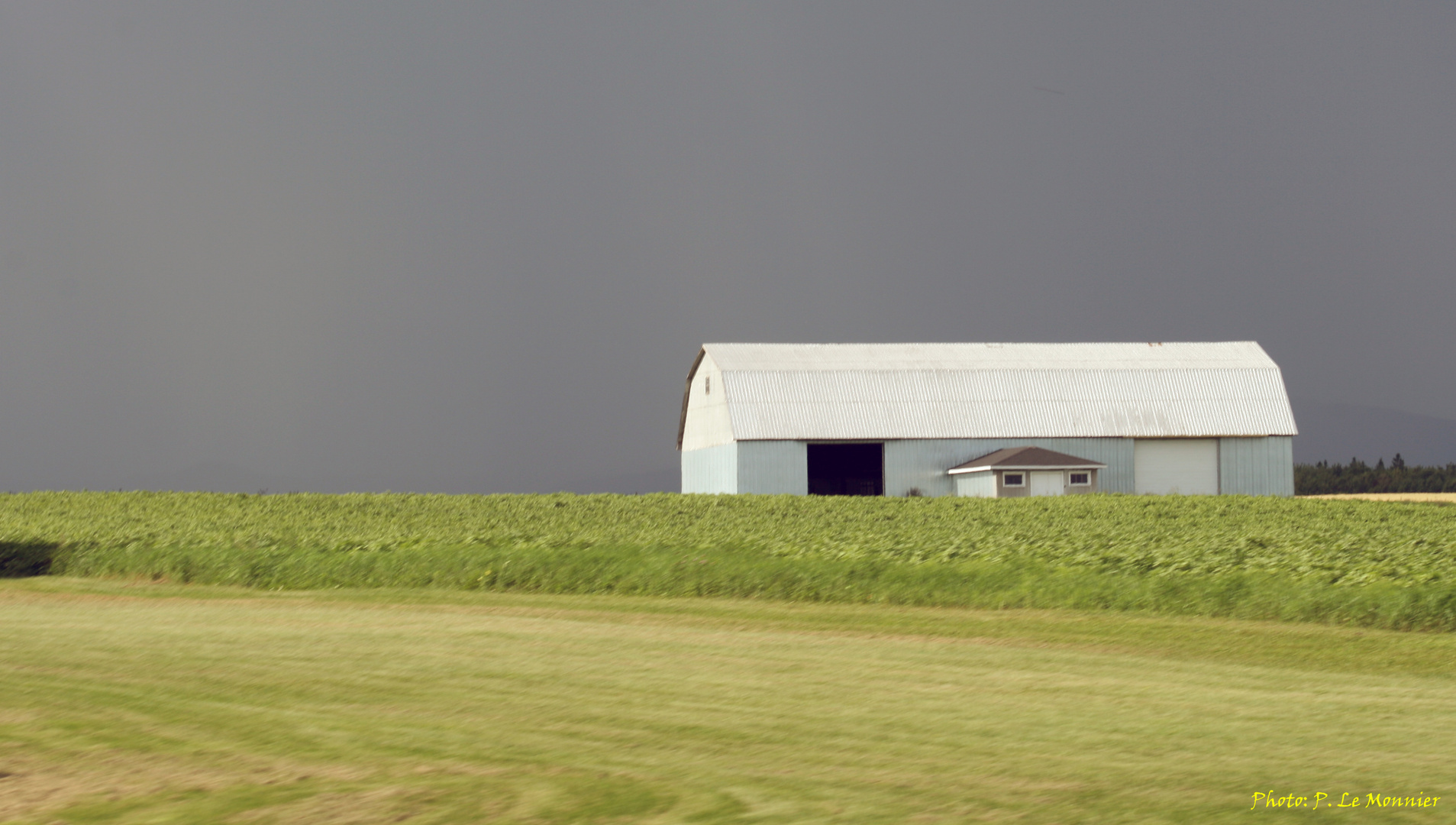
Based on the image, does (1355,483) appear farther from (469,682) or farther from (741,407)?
(469,682)

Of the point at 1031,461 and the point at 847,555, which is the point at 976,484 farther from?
the point at 847,555

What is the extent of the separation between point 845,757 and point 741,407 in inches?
1723

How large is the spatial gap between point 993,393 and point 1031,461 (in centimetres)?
513

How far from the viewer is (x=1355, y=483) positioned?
8619cm

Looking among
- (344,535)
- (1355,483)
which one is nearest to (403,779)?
(344,535)

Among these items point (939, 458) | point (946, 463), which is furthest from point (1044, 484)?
point (939, 458)

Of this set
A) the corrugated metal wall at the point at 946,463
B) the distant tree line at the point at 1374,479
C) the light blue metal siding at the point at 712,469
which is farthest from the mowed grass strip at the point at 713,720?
the distant tree line at the point at 1374,479

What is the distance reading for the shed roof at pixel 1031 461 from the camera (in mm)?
49938

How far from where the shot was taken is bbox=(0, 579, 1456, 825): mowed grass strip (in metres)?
7.68

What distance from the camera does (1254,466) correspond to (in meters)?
54.4

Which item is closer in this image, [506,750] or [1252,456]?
[506,750]

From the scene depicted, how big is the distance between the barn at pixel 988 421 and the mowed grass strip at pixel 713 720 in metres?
34.1

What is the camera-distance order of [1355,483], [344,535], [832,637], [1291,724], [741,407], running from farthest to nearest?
[1355,483] → [741,407] → [344,535] → [832,637] → [1291,724]

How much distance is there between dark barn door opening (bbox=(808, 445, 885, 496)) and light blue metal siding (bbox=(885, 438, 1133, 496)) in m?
3.73
